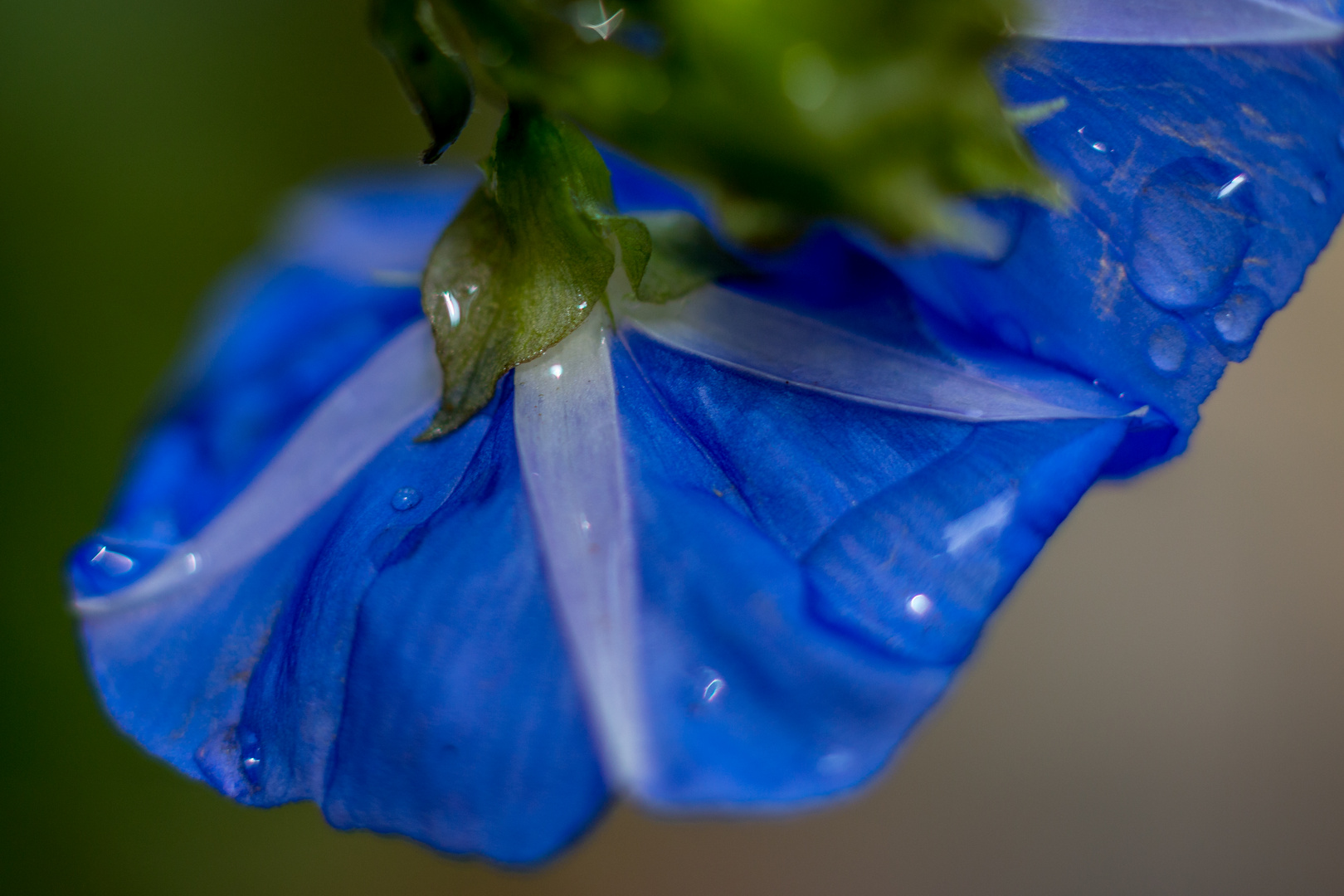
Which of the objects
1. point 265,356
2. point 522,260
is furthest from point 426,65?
point 265,356

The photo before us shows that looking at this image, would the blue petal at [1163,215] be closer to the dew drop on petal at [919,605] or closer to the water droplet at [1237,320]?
the water droplet at [1237,320]

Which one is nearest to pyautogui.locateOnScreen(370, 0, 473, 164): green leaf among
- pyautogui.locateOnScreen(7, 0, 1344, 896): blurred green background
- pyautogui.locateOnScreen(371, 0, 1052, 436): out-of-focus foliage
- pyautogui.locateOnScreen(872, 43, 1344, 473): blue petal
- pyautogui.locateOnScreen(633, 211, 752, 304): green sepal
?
pyautogui.locateOnScreen(371, 0, 1052, 436): out-of-focus foliage

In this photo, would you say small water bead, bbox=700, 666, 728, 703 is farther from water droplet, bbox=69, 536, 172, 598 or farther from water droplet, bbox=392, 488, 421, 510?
water droplet, bbox=69, 536, 172, 598

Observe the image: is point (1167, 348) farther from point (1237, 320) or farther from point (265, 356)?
point (265, 356)

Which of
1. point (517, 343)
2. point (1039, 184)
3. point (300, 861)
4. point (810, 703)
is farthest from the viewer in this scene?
point (300, 861)

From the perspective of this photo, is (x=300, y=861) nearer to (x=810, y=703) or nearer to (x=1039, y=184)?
(x=810, y=703)

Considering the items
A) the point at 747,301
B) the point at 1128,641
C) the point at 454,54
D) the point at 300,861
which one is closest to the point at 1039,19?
the point at 747,301
